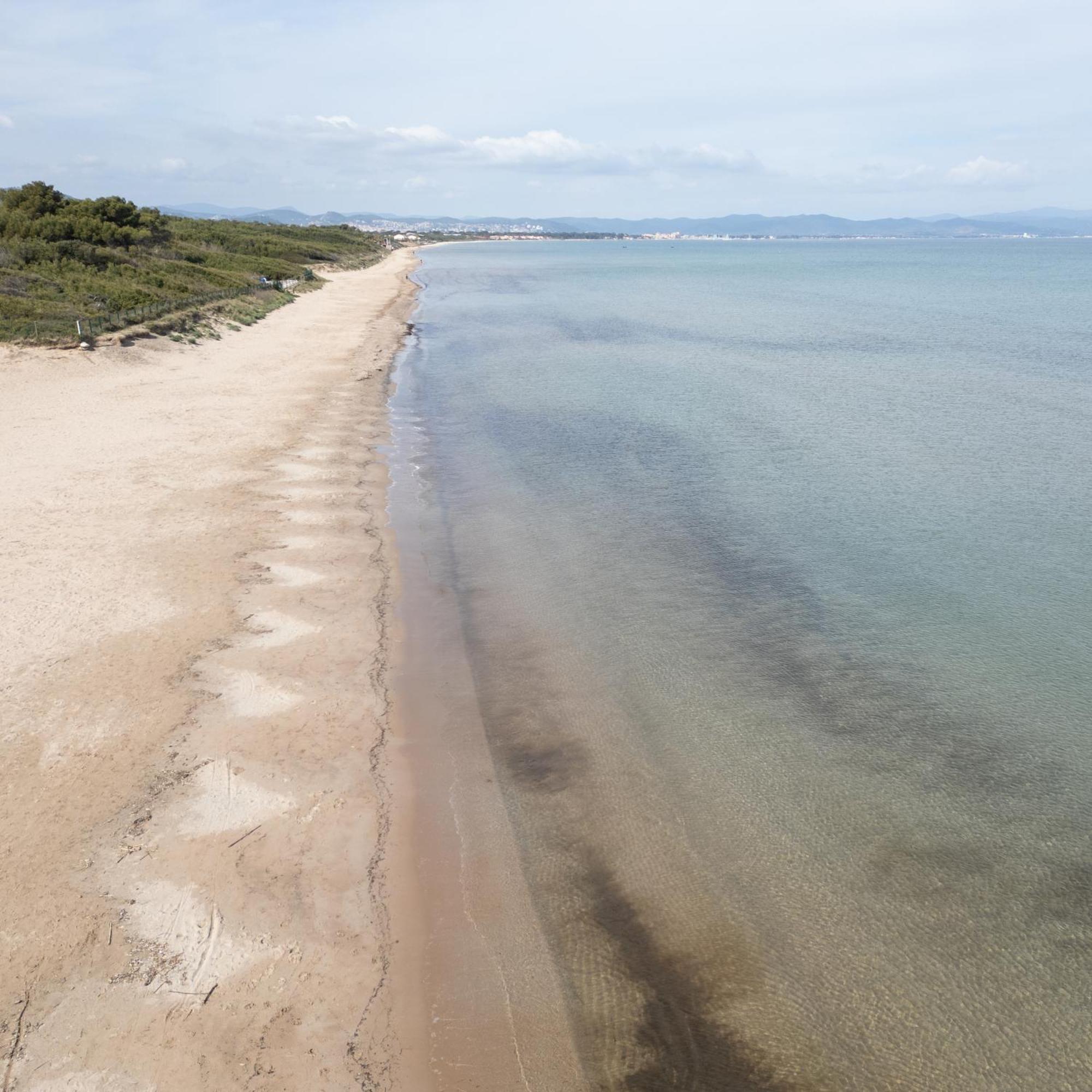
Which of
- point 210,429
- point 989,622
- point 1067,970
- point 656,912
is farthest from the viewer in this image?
point 210,429

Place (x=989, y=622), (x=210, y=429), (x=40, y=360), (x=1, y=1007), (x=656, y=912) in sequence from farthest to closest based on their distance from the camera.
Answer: (x=40, y=360) < (x=210, y=429) < (x=989, y=622) < (x=656, y=912) < (x=1, y=1007)

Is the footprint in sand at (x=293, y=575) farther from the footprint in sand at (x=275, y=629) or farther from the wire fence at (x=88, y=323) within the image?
the wire fence at (x=88, y=323)

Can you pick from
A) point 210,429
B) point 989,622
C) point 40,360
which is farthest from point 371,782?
point 40,360

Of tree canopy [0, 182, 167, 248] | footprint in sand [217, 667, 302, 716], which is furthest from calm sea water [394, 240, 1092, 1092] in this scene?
tree canopy [0, 182, 167, 248]

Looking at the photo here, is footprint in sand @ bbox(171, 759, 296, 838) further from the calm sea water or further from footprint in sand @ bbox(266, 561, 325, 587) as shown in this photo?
footprint in sand @ bbox(266, 561, 325, 587)

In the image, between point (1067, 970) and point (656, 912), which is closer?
point (1067, 970)

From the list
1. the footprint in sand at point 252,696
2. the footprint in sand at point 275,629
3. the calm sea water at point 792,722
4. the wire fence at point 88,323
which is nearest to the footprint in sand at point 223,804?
the footprint in sand at point 252,696

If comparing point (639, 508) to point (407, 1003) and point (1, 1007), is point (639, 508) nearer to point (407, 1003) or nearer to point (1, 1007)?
point (407, 1003)
